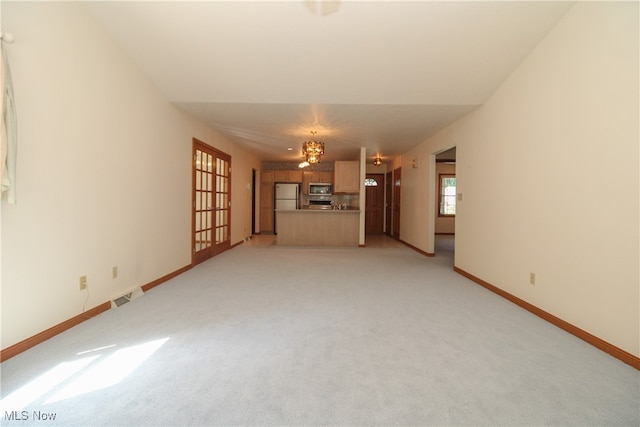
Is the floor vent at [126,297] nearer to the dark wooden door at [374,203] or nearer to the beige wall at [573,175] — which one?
the beige wall at [573,175]

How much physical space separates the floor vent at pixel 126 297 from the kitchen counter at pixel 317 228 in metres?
4.08

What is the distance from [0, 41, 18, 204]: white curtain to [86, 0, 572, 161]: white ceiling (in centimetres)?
121

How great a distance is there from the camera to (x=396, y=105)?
3961 mm

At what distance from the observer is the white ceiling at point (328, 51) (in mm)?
2621

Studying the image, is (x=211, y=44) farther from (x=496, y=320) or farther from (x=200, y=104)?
(x=496, y=320)

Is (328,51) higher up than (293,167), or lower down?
higher up

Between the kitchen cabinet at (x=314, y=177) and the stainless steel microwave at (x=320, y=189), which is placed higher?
the kitchen cabinet at (x=314, y=177)

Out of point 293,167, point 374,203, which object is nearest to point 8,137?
point 293,167

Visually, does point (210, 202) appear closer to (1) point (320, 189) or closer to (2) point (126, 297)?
(2) point (126, 297)

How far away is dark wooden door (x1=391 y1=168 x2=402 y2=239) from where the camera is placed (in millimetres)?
8568

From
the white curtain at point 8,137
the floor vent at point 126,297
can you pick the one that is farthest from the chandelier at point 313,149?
the white curtain at point 8,137

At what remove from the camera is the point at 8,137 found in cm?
185

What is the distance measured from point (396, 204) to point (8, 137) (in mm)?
8250

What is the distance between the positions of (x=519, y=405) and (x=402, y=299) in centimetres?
173
